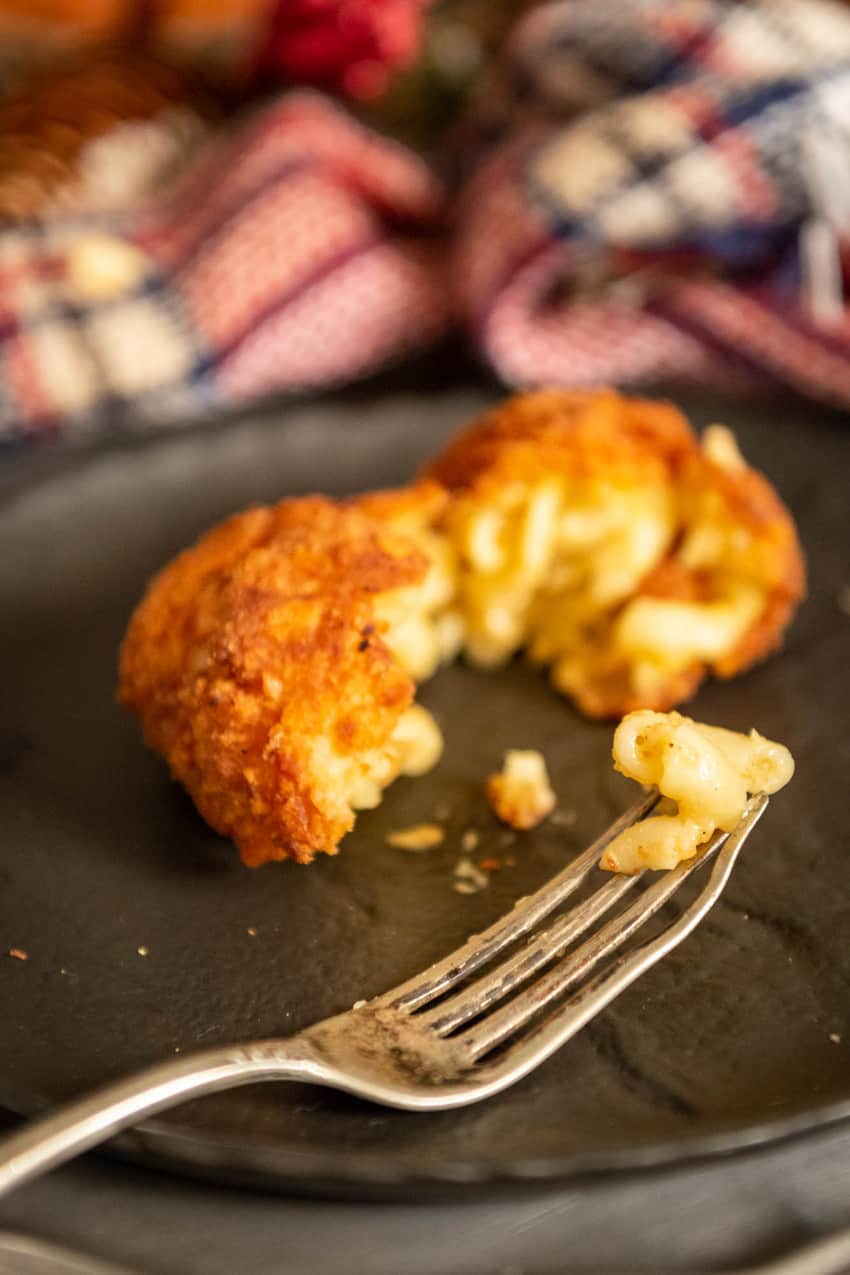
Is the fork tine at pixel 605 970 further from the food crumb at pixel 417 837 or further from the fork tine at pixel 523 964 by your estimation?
the food crumb at pixel 417 837

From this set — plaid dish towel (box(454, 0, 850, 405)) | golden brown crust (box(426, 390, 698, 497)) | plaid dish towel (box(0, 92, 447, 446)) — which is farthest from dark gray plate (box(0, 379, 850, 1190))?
plaid dish towel (box(454, 0, 850, 405))

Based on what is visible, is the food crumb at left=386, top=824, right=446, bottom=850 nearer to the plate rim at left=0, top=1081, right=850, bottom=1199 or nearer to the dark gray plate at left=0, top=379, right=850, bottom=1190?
the dark gray plate at left=0, top=379, right=850, bottom=1190

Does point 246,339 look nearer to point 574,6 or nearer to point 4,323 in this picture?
point 4,323

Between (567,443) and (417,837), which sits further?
(567,443)

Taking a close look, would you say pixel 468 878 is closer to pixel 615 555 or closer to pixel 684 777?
pixel 684 777

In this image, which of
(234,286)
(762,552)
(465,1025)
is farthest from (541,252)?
(465,1025)
